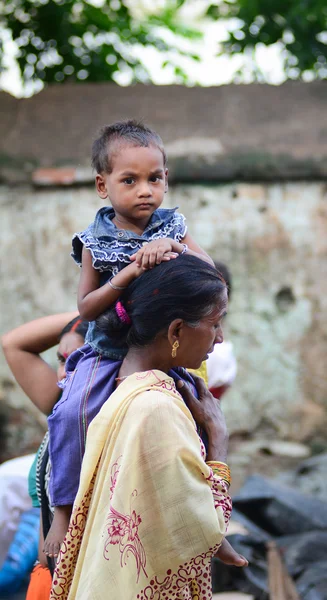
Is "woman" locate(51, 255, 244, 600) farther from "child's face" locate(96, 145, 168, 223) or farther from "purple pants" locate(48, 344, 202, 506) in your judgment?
"child's face" locate(96, 145, 168, 223)

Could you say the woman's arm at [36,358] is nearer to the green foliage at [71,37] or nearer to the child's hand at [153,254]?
the child's hand at [153,254]

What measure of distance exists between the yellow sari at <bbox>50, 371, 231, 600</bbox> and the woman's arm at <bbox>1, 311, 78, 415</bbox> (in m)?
0.71

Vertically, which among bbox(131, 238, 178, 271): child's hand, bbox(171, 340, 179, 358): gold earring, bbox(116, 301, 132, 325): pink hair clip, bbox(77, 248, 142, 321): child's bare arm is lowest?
bbox(171, 340, 179, 358): gold earring

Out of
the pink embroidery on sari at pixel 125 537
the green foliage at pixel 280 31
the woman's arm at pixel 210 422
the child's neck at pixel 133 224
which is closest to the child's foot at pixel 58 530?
the pink embroidery on sari at pixel 125 537

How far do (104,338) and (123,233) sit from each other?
307 mm

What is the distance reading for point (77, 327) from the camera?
2691 mm

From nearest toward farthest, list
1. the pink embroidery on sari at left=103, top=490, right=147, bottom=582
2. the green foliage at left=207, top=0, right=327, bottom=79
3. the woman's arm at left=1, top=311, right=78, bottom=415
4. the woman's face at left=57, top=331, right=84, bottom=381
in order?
the pink embroidery on sari at left=103, top=490, right=147, bottom=582 → the woman's face at left=57, top=331, right=84, bottom=381 → the woman's arm at left=1, top=311, right=78, bottom=415 → the green foliage at left=207, top=0, right=327, bottom=79

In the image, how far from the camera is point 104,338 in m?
2.27

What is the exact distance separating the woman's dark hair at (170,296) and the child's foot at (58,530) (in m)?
0.52

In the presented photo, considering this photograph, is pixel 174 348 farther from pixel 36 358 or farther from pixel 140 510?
pixel 36 358

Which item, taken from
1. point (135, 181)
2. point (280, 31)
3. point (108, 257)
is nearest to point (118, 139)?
point (135, 181)

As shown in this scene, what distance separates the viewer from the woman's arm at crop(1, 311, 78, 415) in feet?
8.98

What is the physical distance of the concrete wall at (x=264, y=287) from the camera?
575cm

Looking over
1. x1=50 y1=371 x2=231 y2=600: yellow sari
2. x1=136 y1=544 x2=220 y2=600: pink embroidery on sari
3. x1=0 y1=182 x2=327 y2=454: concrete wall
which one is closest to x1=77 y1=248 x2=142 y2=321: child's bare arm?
x1=50 y1=371 x2=231 y2=600: yellow sari
